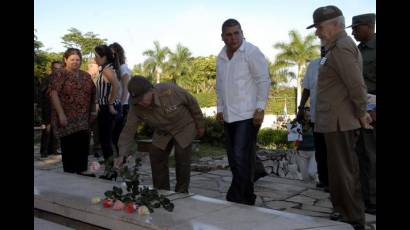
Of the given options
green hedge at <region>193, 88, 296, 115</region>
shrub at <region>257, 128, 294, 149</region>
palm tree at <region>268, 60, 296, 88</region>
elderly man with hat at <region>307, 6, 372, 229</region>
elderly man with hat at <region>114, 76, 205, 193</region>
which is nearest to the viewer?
elderly man with hat at <region>307, 6, 372, 229</region>

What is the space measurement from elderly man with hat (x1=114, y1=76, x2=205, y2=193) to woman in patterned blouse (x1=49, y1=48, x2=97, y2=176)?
0.95 m

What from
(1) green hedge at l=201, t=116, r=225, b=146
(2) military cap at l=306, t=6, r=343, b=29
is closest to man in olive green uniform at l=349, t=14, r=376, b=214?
(2) military cap at l=306, t=6, r=343, b=29

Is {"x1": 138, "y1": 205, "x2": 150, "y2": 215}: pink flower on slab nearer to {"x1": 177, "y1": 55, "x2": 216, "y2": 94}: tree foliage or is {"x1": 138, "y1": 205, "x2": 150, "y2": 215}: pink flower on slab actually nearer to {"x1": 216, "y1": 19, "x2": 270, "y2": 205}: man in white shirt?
{"x1": 216, "y1": 19, "x2": 270, "y2": 205}: man in white shirt

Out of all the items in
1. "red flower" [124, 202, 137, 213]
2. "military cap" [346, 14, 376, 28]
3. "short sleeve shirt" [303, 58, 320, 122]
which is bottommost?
"red flower" [124, 202, 137, 213]

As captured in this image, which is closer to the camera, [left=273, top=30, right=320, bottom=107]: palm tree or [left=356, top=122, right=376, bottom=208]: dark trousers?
[left=356, top=122, right=376, bottom=208]: dark trousers

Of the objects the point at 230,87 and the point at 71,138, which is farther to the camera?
the point at 71,138

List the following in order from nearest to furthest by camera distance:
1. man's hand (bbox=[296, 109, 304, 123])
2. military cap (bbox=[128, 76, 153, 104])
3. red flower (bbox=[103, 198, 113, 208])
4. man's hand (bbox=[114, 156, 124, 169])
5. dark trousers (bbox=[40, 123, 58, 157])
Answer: red flower (bbox=[103, 198, 113, 208]) → man's hand (bbox=[114, 156, 124, 169]) → military cap (bbox=[128, 76, 153, 104]) → man's hand (bbox=[296, 109, 304, 123]) → dark trousers (bbox=[40, 123, 58, 157])

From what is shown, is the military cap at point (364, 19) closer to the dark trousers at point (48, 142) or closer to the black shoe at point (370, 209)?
the black shoe at point (370, 209)

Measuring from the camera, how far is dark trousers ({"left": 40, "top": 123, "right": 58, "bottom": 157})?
805 centimetres

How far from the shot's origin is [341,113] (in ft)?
11.1
